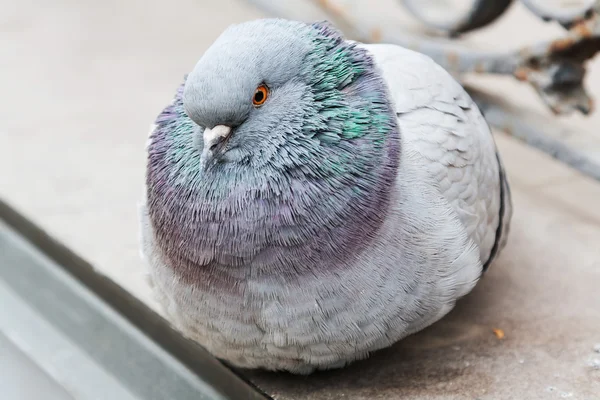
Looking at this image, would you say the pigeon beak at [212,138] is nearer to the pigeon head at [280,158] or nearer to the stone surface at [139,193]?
the pigeon head at [280,158]

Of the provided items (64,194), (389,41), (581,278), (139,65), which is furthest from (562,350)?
(139,65)

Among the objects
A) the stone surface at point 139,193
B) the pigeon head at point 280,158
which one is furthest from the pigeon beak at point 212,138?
the stone surface at point 139,193

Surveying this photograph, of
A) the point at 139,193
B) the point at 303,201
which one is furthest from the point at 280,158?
the point at 139,193

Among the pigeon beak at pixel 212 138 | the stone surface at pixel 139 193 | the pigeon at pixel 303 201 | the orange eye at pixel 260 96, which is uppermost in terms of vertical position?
the orange eye at pixel 260 96

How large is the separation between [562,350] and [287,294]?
94cm

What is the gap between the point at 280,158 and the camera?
6.16 feet

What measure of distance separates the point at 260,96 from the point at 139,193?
1.57 m

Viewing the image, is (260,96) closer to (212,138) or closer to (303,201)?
(212,138)

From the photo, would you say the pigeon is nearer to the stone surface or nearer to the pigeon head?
the pigeon head

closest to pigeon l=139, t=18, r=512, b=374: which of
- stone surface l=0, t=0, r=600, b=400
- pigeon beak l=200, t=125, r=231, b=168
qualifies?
pigeon beak l=200, t=125, r=231, b=168

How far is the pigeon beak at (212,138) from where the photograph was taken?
72.2 inches

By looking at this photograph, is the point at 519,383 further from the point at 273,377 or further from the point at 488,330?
the point at 273,377

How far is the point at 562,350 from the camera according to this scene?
2385 mm

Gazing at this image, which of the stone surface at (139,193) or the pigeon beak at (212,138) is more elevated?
the pigeon beak at (212,138)
